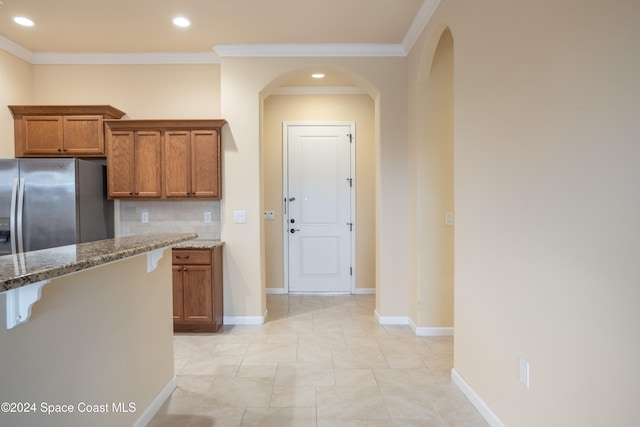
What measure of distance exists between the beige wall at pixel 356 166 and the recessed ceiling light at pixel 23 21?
2.62 metres

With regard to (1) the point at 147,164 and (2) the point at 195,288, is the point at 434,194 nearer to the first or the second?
(2) the point at 195,288

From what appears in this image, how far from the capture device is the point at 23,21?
10.3ft

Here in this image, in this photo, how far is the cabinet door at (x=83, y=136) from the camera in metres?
3.62

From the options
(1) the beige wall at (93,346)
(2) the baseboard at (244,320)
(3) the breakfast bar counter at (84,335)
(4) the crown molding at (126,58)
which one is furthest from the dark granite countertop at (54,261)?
(4) the crown molding at (126,58)

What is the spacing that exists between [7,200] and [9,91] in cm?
134

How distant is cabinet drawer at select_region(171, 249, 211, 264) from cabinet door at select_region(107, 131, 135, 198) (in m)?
0.86

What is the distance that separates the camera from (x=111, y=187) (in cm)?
362

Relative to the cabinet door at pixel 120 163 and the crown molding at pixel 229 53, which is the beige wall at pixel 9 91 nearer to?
the crown molding at pixel 229 53

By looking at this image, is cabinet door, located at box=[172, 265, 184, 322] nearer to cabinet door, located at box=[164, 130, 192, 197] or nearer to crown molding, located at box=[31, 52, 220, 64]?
cabinet door, located at box=[164, 130, 192, 197]

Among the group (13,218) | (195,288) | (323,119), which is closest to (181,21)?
(323,119)

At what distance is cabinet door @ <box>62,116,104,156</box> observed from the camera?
11.9 feet

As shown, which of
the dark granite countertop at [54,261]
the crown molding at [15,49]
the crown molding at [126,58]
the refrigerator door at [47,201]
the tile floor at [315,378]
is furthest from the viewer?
the crown molding at [126,58]

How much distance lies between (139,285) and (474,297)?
2.04 m

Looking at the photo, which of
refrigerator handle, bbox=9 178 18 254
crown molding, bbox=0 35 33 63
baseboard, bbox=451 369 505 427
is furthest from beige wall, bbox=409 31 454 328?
crown molding, bbox=0 35 33 63
